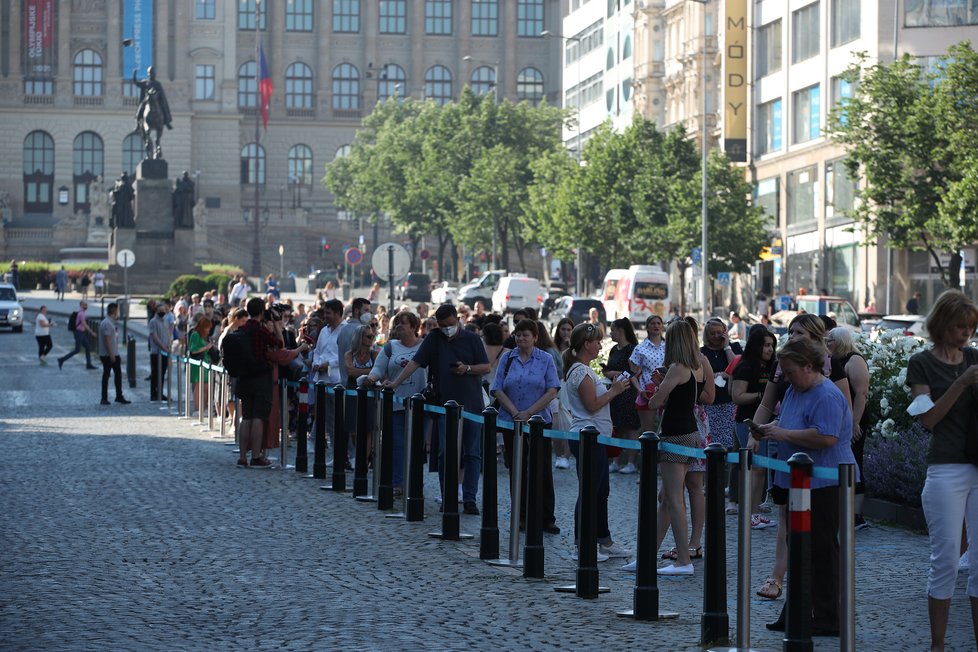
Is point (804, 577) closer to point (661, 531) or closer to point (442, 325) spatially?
point (661, 531)

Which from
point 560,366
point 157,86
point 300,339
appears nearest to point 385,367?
point 560,366

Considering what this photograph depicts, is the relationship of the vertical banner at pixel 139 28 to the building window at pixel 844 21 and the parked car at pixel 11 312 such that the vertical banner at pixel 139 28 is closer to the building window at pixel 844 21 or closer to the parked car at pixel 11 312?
the parked car at pixel 11 312

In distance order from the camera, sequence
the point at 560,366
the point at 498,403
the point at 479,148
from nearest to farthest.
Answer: the point at 498,403
the point at 560,366
the point at 479,148

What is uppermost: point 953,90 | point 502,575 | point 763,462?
point 953,90

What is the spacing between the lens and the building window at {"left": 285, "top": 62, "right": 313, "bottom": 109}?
13525 cm

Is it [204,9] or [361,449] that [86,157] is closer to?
[204,9]

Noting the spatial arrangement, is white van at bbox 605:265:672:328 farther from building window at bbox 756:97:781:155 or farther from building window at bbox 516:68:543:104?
building window at bbox 516:68:543:104

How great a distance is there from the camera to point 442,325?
1628cm

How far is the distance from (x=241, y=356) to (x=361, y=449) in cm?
312

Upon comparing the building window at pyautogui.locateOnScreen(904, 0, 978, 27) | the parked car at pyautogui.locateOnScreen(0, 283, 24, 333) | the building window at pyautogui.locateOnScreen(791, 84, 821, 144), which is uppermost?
the building window at pyautogui.locateOnScreen(904, 0, 978, 27)

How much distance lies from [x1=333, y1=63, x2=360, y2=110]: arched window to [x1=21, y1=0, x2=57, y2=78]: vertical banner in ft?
67.8

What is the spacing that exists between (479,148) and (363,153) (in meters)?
16.0

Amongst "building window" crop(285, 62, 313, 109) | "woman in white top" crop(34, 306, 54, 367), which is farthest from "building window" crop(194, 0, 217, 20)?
"woman in white top" crop(34, 306, 54, 367)

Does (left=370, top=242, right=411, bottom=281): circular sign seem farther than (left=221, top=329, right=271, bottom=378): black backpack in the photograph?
Yes
